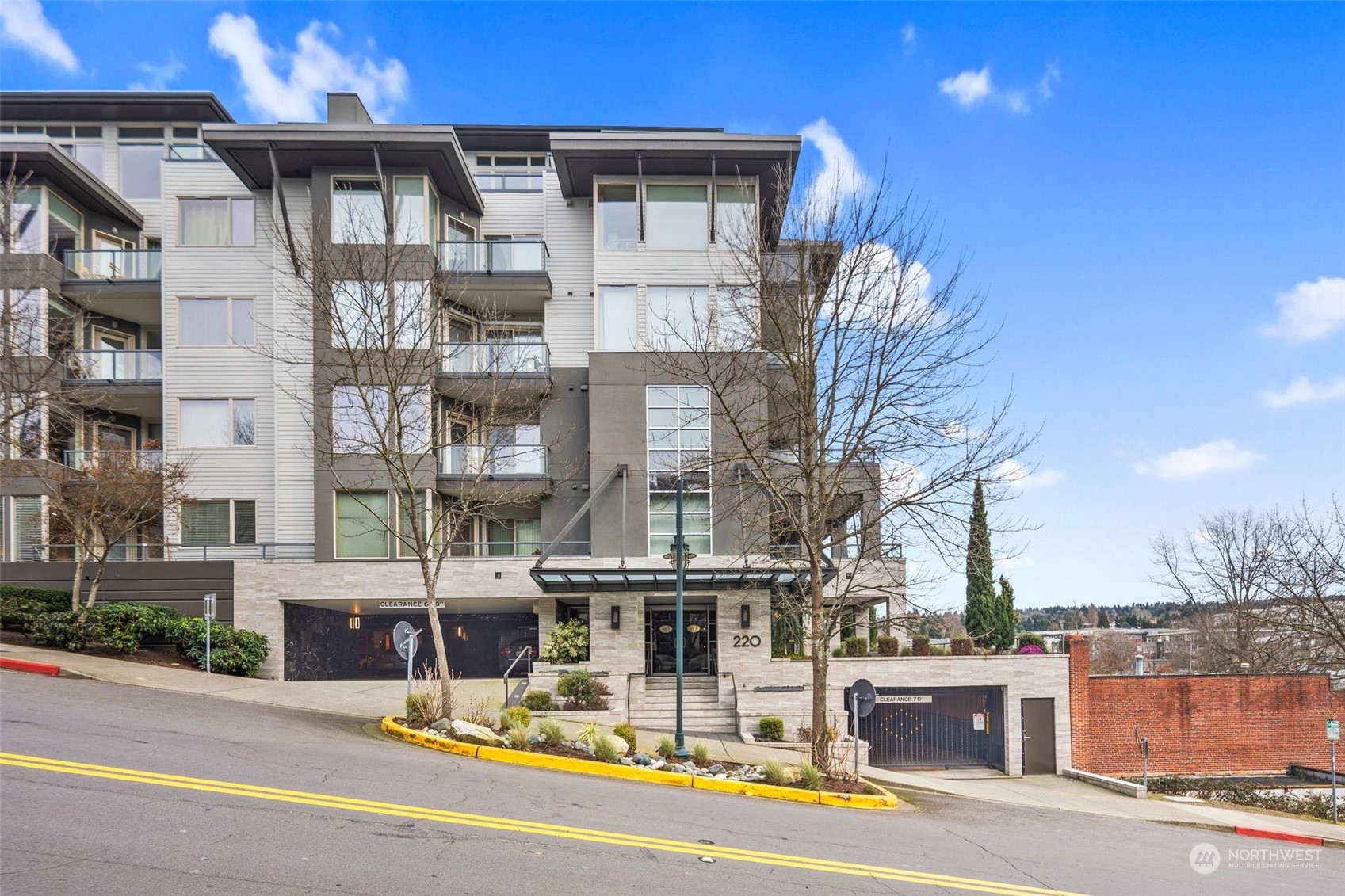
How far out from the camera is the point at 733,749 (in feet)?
62.0

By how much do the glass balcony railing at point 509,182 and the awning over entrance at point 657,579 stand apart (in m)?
14.0

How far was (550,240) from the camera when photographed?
2880 cm

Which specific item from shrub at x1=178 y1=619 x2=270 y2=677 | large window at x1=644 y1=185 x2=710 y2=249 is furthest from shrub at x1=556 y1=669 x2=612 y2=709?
large window at x1=644 y1=185 x2=710 y2=249

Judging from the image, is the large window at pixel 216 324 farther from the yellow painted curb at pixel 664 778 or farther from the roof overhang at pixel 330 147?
the yellow painted curb at pixel 664 778

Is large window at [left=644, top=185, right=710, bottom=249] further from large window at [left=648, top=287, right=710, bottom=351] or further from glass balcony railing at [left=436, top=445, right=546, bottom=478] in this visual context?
glass balcony railing at [left=436, top=445, right=546, bottom=478]

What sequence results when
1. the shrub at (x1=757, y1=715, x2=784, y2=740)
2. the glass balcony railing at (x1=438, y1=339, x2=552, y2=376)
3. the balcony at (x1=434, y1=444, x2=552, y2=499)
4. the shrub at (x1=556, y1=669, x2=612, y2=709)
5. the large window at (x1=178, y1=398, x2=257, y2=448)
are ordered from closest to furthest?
the shrub at (x1=757, y1=715, x2=784, y2=740) → the shrub at (x1=556, y1=669, x2=612, y2=709) → the balcony at (x1=434, y1=444, x2=552, y2=499) → the glass balcony railing at (x1=438, y1=339, x2=552, y2=376) → the large window at (x1=178, y1=398, x2=257, y2=448)

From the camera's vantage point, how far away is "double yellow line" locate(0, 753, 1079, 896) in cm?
906

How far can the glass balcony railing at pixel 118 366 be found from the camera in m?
26.8

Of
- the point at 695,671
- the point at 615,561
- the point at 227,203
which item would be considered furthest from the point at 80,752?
the point at 227,203

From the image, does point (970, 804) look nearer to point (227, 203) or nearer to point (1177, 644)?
point (227, 203)

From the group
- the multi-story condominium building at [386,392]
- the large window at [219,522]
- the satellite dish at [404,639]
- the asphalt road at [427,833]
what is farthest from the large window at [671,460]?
the large window at [219,522]

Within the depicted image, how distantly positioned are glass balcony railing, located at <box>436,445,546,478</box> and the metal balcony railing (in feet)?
27.1

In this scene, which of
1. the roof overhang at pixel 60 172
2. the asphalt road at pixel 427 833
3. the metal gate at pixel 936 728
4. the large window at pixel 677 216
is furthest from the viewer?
the large window at pixel 677 216

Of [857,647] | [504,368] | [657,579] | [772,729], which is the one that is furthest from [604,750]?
[504,368]
